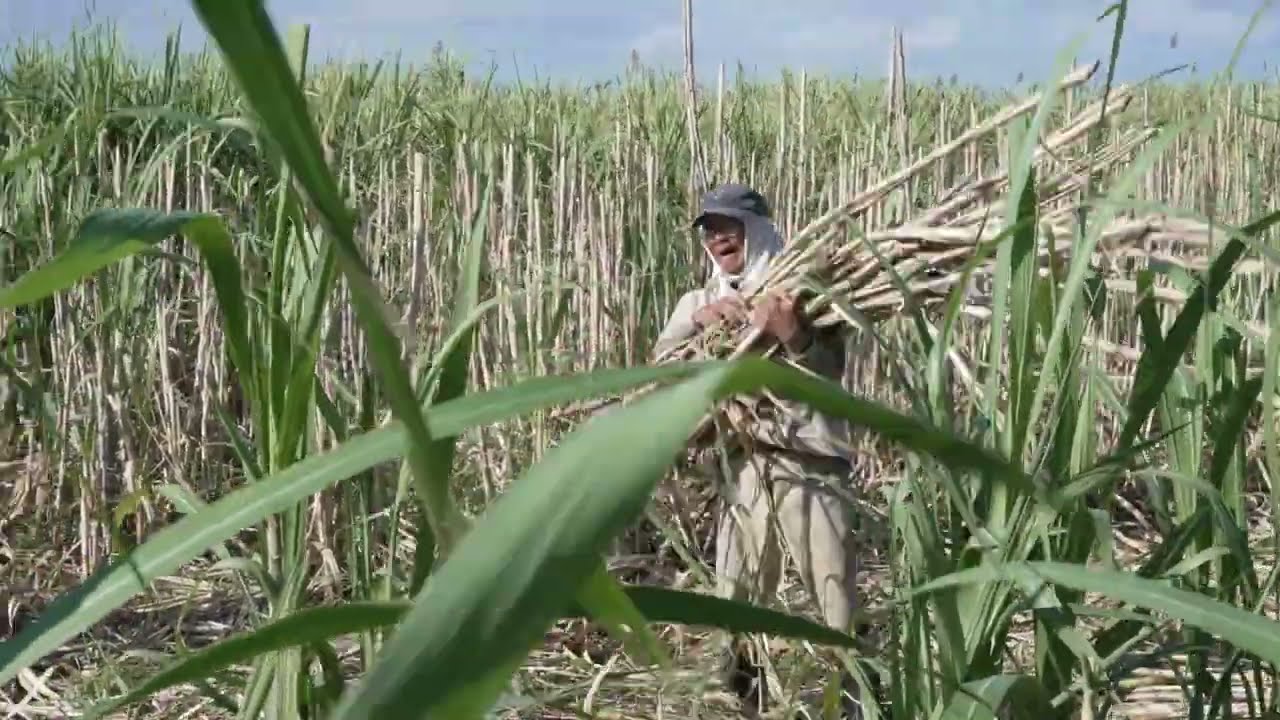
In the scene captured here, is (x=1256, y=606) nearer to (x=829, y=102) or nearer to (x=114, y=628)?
(x=114, y=628)

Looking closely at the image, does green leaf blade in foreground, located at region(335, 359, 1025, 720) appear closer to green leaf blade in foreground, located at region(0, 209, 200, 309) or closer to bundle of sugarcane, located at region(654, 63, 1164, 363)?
green leaf blade in foreground, located at region(0, 209, 200, 309)

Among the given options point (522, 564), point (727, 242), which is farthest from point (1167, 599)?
point (727, 242)

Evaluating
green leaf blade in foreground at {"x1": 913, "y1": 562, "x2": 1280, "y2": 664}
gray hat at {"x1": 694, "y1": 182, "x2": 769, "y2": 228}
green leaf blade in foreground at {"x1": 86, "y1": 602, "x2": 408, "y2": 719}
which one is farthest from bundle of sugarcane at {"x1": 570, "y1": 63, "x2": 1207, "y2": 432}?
gray hat at {"x1": 694, "y1": 182, "x2": 769, "y2": 228}

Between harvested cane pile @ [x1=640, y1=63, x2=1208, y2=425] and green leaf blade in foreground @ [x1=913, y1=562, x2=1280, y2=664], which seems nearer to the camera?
green leaf blade in foreground @ [x1=913, y1=562, x2=1280, y2=664]

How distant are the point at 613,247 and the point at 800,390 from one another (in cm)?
289

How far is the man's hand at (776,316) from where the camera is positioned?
172cm

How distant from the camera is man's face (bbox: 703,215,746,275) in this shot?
8.42ft

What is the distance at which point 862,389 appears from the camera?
3562mm

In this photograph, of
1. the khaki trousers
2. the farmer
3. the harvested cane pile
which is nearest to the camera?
the harvested cane pile

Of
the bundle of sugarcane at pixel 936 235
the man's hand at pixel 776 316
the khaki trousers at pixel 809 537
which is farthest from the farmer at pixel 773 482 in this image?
the bundle of sugarcane at pixel 936 235

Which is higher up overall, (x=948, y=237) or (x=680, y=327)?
(x=948, y=237)

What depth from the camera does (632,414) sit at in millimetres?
379

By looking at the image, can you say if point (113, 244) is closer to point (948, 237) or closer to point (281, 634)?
point (281, 634)

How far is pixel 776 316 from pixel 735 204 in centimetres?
84
